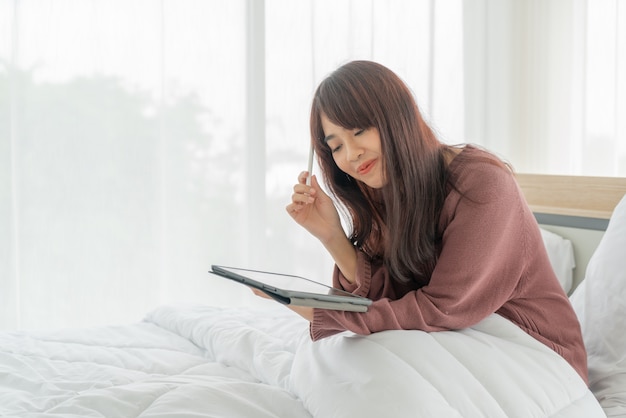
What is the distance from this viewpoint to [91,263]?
2.29m

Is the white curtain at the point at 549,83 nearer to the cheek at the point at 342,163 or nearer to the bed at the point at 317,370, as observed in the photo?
the bed at the point at 317,370

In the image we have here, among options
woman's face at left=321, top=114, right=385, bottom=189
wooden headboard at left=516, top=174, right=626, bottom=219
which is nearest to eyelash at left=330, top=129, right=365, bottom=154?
woman's face at left=321, top=114, right=385, bottom=189

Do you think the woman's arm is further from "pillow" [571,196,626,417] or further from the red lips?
"pillow" [571,196,626,417]

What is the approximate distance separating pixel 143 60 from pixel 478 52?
4.90 feet

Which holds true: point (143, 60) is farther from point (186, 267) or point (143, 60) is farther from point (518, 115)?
point (518, 115)

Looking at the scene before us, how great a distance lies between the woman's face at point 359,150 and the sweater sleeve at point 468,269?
16 cm

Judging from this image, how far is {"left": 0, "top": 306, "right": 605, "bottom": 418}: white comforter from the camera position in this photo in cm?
96

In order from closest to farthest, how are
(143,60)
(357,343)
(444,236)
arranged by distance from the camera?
(357,343)
(444,236)
(143,60)

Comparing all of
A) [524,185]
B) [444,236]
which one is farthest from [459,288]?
[524,185]

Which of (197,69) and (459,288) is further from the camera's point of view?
(197,69)

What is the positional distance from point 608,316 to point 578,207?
710 millimetres

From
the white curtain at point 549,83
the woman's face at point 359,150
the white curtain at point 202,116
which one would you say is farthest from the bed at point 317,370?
the white curtain at point 549,83

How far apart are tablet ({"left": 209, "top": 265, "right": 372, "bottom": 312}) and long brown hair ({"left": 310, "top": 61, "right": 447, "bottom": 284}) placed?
18 centimetres

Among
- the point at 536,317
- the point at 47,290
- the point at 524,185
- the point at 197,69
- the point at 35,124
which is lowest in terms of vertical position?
the point at 47,290
